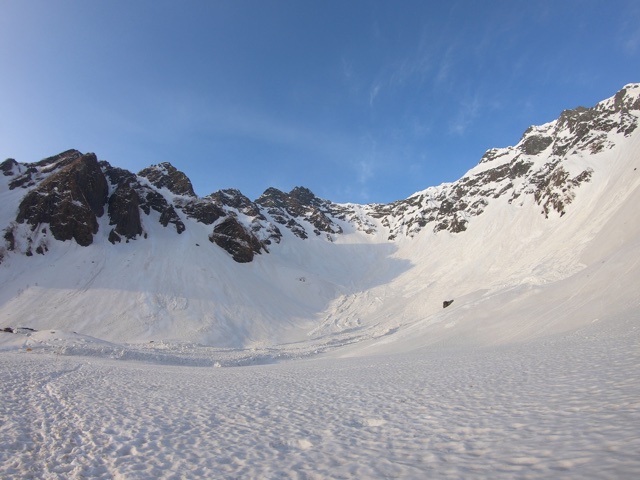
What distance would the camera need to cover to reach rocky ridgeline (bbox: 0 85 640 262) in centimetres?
6806

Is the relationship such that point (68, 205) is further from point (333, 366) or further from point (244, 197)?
point (244, 197)

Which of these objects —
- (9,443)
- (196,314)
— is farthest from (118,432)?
(196,314)

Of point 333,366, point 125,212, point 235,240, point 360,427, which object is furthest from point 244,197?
point 360,427

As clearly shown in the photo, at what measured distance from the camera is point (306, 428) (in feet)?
27.9

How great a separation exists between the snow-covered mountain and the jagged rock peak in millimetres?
677

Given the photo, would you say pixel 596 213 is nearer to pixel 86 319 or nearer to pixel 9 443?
pixel 9 443

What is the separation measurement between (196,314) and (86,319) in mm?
16054

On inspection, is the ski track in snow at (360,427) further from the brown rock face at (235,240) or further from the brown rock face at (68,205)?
the brown rock face at (235,240)

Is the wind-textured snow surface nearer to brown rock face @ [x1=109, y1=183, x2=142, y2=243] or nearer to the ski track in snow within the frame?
the ski track in snow

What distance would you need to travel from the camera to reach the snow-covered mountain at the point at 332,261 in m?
35.1

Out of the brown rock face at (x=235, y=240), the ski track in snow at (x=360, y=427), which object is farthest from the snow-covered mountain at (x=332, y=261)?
the ski track in snow at (x=360, y=427)

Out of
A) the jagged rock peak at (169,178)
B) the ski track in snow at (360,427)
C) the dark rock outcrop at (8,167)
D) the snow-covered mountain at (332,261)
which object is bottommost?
the ski track in snow at (360,427)

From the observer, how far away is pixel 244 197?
138250 millimetres

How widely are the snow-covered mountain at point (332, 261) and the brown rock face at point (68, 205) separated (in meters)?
0.29
